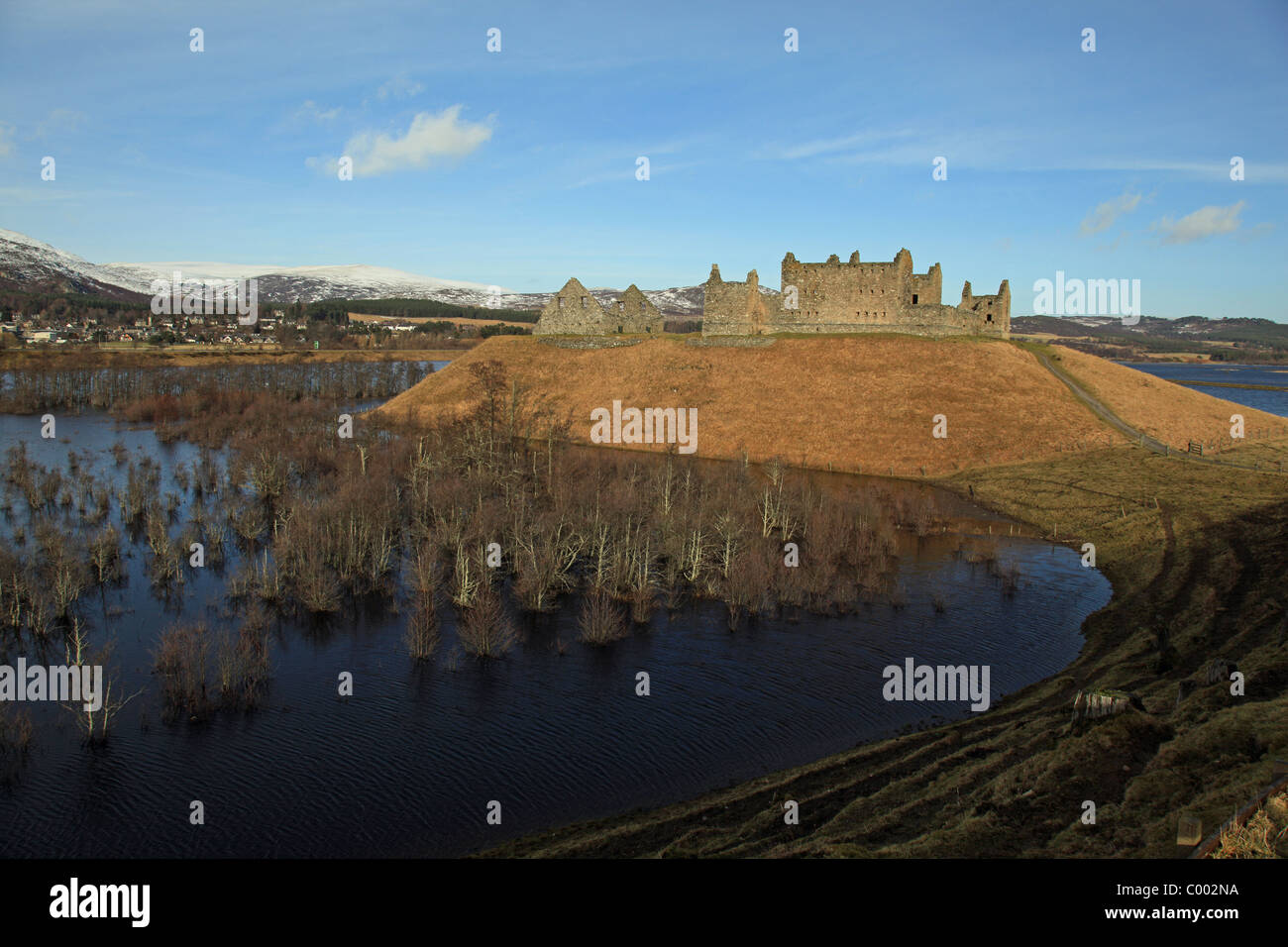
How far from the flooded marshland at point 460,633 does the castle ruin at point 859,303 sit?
3224 centimetres

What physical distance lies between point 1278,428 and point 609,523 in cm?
6159

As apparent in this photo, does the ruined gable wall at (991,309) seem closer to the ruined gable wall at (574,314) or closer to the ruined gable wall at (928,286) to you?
the ruined gable wall at (928,286)

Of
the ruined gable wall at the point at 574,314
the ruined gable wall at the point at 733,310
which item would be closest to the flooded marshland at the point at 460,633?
the ruined gable wall at the point at 733,310

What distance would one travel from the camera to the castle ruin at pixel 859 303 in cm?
8038

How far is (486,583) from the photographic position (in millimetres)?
32469

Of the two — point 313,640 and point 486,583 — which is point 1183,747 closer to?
point 486,583

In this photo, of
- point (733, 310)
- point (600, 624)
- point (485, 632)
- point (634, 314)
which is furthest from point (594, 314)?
point (485, 632)

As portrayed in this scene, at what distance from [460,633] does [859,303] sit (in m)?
64.4

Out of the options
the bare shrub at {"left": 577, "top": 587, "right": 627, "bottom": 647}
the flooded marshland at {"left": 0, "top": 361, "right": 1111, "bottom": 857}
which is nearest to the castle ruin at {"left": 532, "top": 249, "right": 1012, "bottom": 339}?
the flooded marshland at {"left": 0, "top": 361, "right": 1111, "bottom": 857}

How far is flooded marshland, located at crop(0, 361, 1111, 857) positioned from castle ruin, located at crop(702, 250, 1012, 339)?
106ft

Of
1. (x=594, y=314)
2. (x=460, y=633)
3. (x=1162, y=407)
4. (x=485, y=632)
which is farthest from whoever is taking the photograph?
(x=594, y=314)

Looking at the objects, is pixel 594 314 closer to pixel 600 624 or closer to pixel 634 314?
pixel 634 314

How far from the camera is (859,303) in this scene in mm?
81938
